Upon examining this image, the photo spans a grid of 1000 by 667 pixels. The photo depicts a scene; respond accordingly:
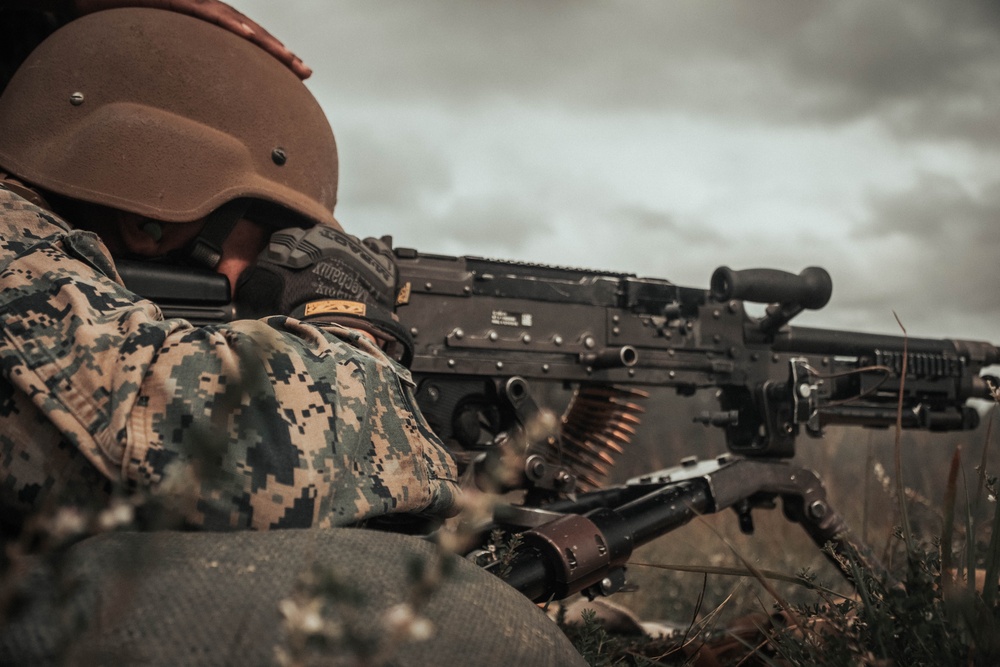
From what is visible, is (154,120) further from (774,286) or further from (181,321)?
(774,286)

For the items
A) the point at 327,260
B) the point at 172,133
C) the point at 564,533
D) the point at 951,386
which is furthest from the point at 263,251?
the point at 951,386

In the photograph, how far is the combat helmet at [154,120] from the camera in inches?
84.4

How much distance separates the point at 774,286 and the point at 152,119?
2.46 metres

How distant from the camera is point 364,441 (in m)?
1.51

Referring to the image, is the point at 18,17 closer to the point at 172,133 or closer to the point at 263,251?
the point at 172,133

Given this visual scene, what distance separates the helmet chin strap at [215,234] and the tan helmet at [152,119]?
66 mm

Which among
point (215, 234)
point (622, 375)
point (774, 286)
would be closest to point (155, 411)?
point (215, 234)

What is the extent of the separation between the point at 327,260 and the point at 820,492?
7.40ft

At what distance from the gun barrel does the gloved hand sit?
1.57 m

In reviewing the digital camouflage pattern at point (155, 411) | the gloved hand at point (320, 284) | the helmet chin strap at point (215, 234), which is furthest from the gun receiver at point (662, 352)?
the digital camouflage pattern at point (155, 411)

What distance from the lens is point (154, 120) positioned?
2.22 metres

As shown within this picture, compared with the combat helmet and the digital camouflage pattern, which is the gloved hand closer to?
the combat helmet

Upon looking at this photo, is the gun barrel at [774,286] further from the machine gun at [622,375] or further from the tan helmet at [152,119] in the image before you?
the tan helmet at [152,119]

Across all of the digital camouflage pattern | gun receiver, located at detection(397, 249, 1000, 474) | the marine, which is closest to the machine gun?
gun receiver, located at detection(397, 249, 1000, 474)
